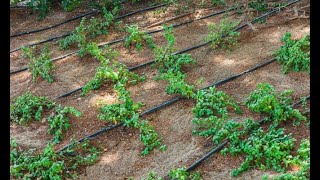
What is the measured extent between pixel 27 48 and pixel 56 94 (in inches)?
58.1

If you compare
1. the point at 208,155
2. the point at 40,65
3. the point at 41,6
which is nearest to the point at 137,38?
the point at 40,65

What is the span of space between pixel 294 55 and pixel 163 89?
6.47ft

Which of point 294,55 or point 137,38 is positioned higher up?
point 137,38

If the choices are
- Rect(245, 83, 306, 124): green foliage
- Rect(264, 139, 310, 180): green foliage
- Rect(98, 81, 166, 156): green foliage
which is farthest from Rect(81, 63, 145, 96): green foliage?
Rect(264, 139, 310, 180): green foliage

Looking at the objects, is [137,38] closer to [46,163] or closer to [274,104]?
[274,104]

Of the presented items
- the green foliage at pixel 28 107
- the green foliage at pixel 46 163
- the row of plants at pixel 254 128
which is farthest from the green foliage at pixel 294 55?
the green foliage at pixel 28 107

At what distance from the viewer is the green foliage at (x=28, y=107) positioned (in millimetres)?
5848

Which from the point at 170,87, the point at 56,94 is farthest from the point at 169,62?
the point at 56,94

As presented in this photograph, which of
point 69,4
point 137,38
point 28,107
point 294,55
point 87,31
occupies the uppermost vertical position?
point 69,4

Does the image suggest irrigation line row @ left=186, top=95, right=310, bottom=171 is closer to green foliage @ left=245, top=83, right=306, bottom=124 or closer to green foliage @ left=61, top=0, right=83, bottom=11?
green foliage @ left=245, top=83, right=306, bottom=124

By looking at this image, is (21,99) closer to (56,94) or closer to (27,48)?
(56,94)

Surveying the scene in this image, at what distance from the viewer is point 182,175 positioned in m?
4.45

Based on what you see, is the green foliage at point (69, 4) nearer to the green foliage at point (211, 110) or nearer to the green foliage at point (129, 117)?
the green foliage at point (129, 117)

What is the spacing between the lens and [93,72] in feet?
22.7
